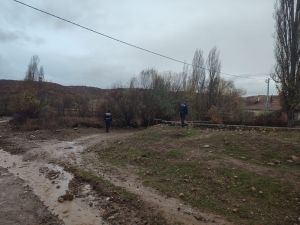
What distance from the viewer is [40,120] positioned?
78.0 ft

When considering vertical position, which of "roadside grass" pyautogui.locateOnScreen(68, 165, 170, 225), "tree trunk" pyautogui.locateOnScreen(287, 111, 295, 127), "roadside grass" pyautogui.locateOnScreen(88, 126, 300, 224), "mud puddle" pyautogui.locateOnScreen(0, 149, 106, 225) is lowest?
"mud puddle" pyautogui.locateOnScreen(0, 149, 106, 225)

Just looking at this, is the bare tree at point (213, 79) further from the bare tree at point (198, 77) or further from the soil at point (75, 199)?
the soil at point (75, 199)

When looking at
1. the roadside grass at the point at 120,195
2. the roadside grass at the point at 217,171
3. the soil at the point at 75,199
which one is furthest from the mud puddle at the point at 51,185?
the roadside grass at the point at 217,171

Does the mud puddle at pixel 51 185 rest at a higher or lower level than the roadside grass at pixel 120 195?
lower

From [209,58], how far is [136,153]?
25.0 metres

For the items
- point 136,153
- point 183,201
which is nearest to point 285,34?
point 136,153

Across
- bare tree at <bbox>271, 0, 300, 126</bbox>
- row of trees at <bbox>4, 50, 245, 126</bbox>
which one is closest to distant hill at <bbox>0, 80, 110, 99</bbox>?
row of trees at <bbox>4, 50, 245, 126</bbox>

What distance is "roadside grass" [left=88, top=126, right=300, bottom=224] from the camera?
5344mm

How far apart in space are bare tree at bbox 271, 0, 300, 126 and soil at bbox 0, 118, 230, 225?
15.0 m

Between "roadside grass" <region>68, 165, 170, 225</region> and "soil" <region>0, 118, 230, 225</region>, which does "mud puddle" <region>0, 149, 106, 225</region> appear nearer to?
"soil" <region>0, 118, 230, 225</region>

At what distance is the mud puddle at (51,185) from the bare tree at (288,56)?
55.8 feet

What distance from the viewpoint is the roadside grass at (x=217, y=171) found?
5.34 m

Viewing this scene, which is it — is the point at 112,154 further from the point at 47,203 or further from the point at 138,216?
the point at 138,216

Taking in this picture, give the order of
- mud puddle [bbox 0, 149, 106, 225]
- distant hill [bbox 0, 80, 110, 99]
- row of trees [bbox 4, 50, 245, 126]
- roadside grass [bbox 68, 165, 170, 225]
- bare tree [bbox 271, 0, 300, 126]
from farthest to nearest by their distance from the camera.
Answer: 1. distant hill [bbox 0, 80, 110, 99]
2. row of trees [bbox 4, 50, 245, 126]
3. bare tree [bbox 271, 0, 300, 126]
4. mud puddle [bbox 0, 149, 106, 225]
5. roadside grass [bbox 68, 165, 170, 225]
